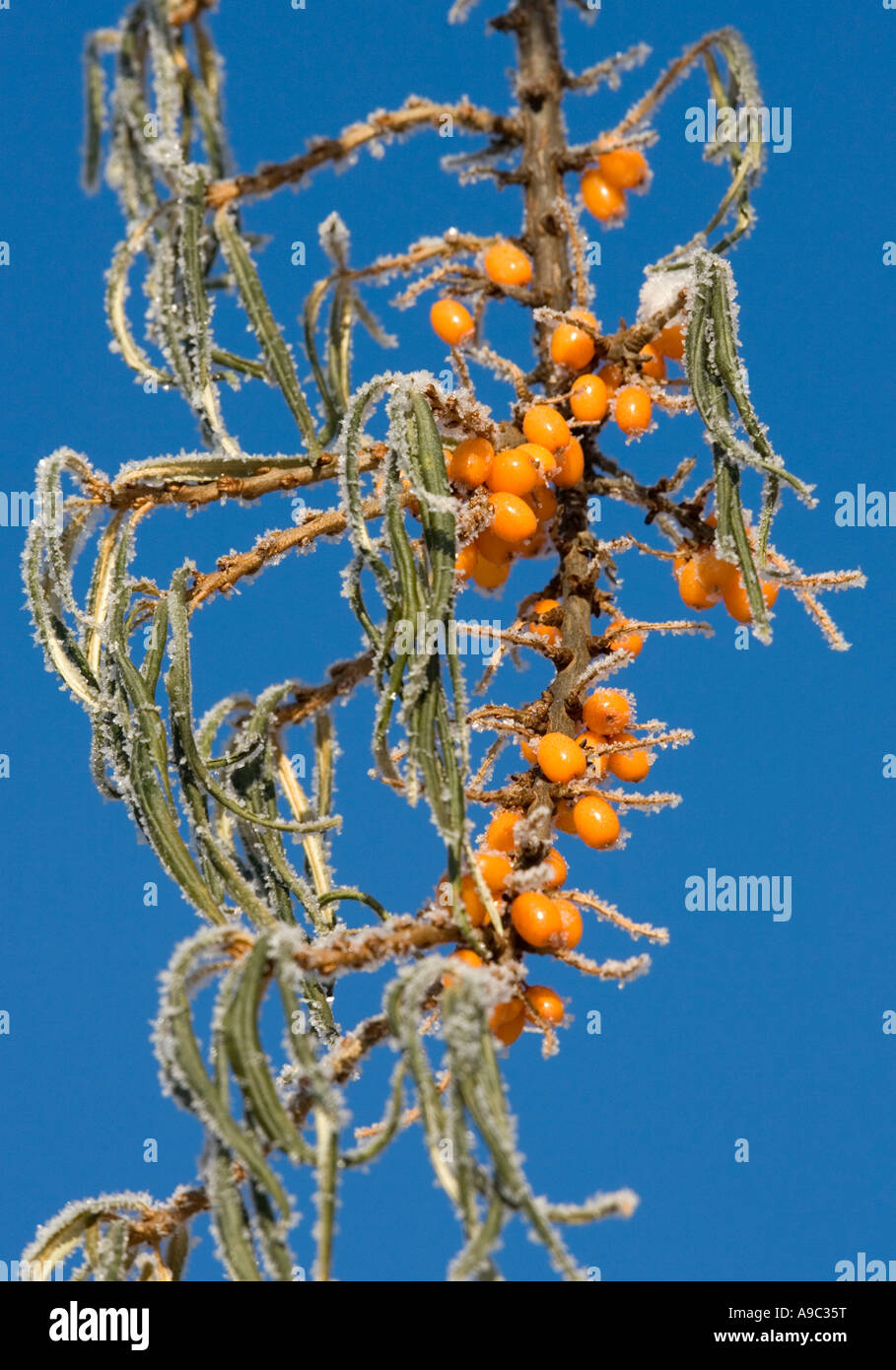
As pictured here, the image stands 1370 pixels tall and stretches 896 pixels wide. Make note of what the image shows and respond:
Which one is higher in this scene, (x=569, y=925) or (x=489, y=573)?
(x=489, y=573)

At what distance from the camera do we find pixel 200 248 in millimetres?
1664

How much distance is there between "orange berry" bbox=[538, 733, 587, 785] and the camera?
1.36 metres

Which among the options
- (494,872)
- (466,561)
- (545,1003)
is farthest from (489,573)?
(545,1003)

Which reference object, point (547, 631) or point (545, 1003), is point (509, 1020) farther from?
point (547, 631)

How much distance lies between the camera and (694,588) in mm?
1450

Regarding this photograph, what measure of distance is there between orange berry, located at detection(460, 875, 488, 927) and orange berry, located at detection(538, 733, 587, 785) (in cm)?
15

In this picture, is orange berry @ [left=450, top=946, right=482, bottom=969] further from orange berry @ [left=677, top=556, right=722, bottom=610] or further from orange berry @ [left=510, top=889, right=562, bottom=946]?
orange berry @ [left=677, top=556, right=722, bottom=610]

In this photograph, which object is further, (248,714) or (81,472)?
(248,714)

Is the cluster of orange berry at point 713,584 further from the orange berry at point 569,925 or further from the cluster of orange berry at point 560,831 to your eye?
the orange berry at point 569,925

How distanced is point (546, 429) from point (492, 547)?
0.43 ft

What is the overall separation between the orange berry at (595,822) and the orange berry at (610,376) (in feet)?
1.53
